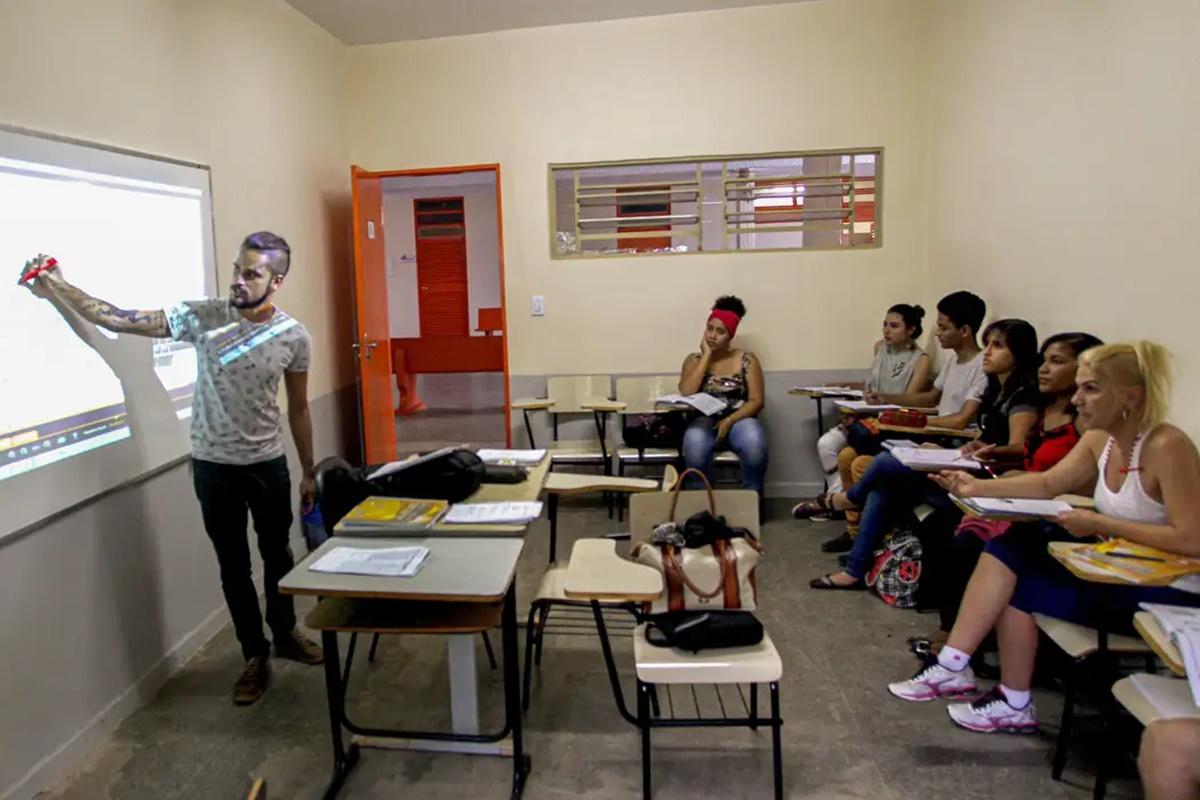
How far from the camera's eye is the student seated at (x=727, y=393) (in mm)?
4203

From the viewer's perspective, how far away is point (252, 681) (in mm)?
2633

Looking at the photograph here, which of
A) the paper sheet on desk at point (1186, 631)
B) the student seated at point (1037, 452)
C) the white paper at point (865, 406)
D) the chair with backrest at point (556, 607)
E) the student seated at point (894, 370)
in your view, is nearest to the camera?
the paper sheet on desk at point (1186, 631)

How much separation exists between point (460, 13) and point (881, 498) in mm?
3571

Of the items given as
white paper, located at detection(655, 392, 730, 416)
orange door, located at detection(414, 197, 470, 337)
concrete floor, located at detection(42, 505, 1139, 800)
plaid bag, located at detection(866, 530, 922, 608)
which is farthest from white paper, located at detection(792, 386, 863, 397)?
orange door, located at detection(414, 197, 470, 337)

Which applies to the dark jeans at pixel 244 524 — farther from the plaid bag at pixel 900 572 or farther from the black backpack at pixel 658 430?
the plaid bag at pixel 900 572

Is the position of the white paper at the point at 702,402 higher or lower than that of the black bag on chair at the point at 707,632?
higher

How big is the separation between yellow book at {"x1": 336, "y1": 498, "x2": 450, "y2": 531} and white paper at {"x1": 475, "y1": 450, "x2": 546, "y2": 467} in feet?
1.62

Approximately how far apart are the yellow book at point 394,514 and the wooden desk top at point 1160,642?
5.96 ft

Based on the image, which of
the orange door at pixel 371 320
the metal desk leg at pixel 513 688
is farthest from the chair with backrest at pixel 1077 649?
the orange door at pixel 371 320

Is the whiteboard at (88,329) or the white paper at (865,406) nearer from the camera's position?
the whiteboard at (88,329)

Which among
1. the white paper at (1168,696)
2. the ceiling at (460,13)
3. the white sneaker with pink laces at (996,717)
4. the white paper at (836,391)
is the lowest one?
the white sneaker with pink laces at (996,717)

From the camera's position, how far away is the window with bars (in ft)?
15.4

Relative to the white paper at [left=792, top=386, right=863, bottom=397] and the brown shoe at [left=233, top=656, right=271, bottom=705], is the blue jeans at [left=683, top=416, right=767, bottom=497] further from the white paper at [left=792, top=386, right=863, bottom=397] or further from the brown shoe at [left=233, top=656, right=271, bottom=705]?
the brown shoe at [left=233, top=656, right=271, bottom=705]

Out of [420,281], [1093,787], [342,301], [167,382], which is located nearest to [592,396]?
[342,301]
